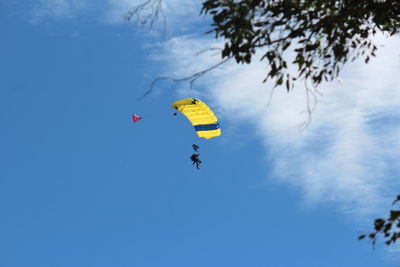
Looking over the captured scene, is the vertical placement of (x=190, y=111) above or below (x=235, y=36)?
above

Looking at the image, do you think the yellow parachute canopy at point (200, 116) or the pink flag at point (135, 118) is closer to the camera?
the yellow parachute canopy at point (200, 116)

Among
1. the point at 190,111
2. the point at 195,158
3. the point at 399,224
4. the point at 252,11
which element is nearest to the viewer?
the point at 399,224

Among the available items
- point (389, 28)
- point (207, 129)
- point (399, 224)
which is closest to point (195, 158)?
point (207, 129)

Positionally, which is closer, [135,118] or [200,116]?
[200,116]

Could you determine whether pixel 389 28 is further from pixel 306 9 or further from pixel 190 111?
pixel 190 111

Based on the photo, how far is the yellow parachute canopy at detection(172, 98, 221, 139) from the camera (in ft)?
106

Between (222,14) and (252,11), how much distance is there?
2.23 feet

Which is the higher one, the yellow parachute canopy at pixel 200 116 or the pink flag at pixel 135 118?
the pink flag at pixel 135 118

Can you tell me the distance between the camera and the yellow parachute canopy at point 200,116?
32188mm

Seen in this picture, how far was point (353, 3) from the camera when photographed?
42.4 feet

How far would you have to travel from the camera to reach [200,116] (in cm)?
3294

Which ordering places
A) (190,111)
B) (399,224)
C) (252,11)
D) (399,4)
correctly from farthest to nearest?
(190,111) < (399,4) < (252,11) < (399,224)

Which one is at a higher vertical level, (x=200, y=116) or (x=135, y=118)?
(x=135, y=118)

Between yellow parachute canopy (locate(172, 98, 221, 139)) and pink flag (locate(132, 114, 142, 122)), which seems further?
pink flag (locate(132, 114, 142, 122))
